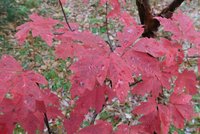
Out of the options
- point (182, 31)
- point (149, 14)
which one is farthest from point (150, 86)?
point (149, 14)

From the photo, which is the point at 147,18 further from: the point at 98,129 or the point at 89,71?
the point at 89,71

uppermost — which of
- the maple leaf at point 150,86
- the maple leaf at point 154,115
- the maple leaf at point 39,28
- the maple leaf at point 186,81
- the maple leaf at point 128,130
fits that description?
the maple leaf at point 39,28

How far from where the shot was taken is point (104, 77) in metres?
0.95

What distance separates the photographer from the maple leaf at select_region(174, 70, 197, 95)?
1.46 metres

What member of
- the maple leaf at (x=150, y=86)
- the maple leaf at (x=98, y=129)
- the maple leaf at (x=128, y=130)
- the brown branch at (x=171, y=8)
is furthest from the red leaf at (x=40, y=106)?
the brown branch at (x=171, y=8)

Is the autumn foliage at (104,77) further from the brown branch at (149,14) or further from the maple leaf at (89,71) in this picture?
the brown branch at (149,14)

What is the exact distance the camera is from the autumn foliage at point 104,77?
0.99 meters

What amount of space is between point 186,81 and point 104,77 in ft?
2.11

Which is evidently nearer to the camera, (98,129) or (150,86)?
(98,129)

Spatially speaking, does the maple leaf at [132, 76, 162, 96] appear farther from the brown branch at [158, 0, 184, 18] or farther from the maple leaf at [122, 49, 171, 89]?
the brown branch at [158, 0, 184, 18]

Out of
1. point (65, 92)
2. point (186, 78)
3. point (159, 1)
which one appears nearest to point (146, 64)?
point (186, 78)

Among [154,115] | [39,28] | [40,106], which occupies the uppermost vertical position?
[39,28]

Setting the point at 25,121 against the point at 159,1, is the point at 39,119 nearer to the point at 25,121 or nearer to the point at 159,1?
→ the point at 25,121

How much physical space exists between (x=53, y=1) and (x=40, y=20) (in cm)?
561
